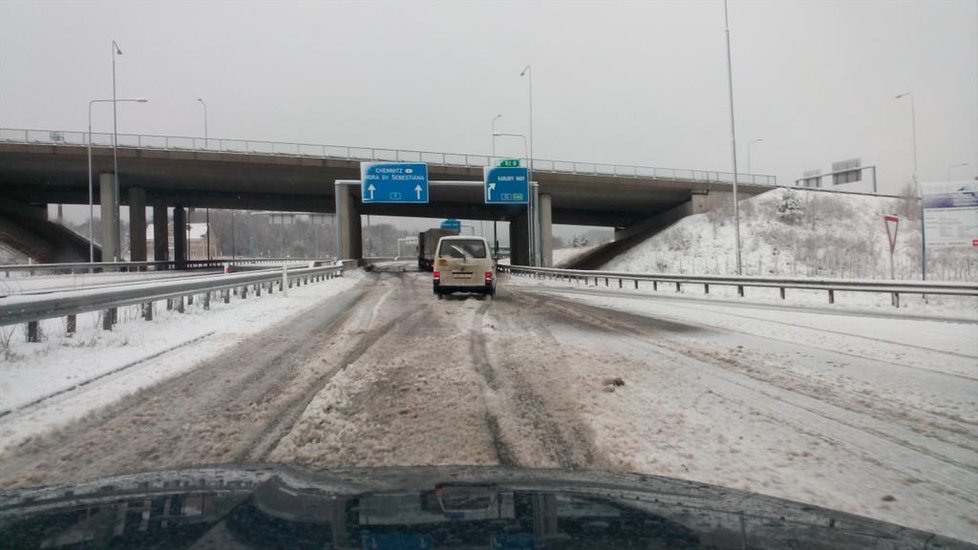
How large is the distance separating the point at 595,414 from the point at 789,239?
4409cm

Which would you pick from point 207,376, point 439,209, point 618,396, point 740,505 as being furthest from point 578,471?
point 439,209

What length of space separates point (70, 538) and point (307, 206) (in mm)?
54116

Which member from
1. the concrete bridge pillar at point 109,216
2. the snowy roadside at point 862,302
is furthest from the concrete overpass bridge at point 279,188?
the snowy roadside at point 862,302

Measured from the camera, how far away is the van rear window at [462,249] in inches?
784

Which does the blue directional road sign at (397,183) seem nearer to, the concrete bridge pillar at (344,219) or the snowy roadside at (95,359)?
the concrete bridge pillar at (344,219)

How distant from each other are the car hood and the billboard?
21162 millimetres

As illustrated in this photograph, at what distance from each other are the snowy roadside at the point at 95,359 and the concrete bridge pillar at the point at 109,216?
34415 millimetres

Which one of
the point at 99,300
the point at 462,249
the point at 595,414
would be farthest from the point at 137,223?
the point at 595,414

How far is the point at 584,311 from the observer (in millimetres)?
15703

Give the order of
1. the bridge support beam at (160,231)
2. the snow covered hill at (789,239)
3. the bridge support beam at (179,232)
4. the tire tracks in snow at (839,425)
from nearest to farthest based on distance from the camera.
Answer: the tire tracks in snow at (839,425) < the snow covered hill at (789,239) < the bridge support beam at (160,231) < the bridge support beam at (179,232)

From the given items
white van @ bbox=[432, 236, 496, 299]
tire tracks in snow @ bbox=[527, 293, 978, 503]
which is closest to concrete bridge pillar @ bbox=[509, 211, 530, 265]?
white van @ bbox=[432, 236, 496, 299]

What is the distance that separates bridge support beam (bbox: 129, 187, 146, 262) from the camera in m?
47.5

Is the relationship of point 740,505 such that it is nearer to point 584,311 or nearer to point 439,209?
point 584,311

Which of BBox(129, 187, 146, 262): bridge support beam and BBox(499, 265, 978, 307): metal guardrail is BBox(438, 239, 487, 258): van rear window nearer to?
BBox(499, 265, 978, 307): metal guardrail
